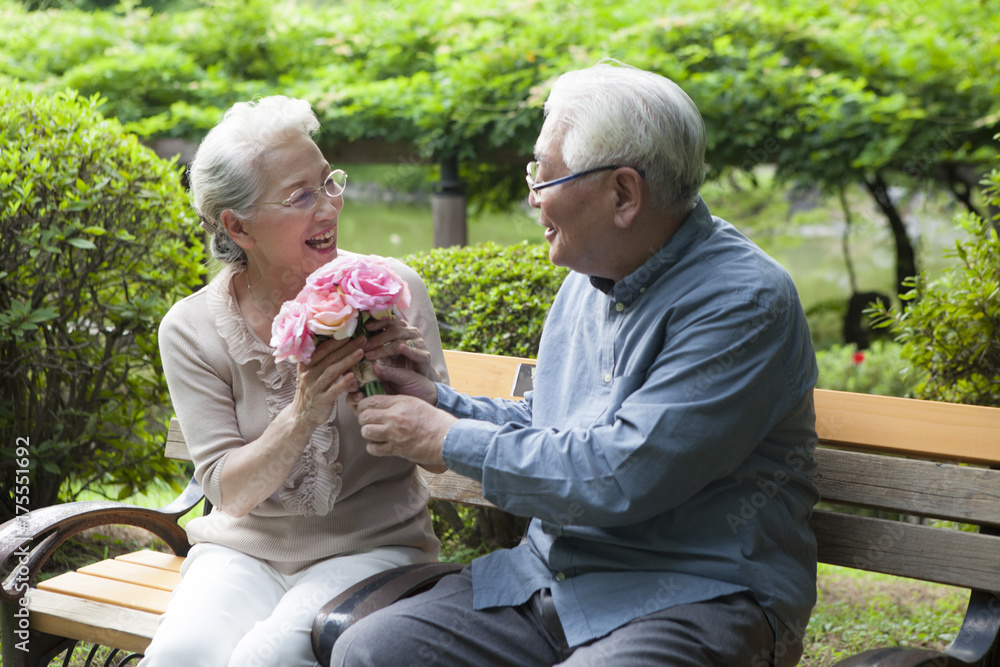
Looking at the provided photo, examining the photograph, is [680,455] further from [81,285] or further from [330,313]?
[81,285]

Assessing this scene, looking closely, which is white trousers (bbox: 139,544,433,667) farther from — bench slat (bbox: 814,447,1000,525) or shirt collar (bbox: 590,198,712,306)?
bench slat (bbox: 814,447,1000,525)

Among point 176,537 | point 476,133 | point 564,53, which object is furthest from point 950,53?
point 176,537

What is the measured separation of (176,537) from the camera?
3.08 meters

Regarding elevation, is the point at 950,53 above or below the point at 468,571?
above

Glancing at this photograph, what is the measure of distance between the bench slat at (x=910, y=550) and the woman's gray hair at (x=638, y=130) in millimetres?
992

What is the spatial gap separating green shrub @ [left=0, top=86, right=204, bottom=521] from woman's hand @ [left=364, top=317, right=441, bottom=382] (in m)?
2.12

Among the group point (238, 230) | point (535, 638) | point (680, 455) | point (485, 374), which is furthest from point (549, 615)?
point (238, 230)

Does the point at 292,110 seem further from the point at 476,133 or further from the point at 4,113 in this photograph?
the point at 476,133

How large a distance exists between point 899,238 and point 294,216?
8.03 metres

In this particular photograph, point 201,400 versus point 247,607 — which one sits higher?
point 201,400

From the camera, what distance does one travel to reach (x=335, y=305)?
212cm

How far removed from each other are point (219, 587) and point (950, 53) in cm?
666

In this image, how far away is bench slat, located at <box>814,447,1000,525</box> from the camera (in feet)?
7.20

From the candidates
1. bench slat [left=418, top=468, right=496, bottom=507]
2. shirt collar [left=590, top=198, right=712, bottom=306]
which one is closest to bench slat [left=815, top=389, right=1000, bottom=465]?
shirt collar [left=590, top=198, right=712, bottom=306]
